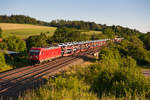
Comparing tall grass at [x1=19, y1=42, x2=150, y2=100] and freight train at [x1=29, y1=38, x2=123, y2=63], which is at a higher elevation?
tall grass at [x1=19, y1=42, x2=150, y2=100]

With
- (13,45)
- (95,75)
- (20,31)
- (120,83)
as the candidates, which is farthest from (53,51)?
(20,31)

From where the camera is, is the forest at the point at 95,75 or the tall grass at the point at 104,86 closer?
the forest at the point at 95,75

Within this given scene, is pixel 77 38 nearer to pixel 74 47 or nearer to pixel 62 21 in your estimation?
pixel 74 47

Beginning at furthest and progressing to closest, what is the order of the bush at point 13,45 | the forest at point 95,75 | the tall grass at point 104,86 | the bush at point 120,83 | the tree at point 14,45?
the tree at point 14,45, the bush at point 13,45, the bush at point 120,83, the tall grass at point 104,86, the forest at point 95,75

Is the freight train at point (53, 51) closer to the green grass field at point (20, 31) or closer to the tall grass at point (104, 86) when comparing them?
the tall grass at point (104, 86)

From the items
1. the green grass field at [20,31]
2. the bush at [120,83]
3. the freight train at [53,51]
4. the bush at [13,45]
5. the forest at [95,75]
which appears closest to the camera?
the forest at [95,75]

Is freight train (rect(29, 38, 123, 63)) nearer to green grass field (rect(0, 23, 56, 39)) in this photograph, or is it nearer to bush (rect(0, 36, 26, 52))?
bush (rect(0, 36, 26, 52))

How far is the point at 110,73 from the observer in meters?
13.7

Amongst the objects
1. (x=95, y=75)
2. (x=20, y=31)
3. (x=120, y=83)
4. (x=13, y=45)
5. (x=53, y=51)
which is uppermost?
(x=20, y=31)

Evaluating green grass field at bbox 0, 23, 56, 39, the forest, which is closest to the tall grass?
the forest

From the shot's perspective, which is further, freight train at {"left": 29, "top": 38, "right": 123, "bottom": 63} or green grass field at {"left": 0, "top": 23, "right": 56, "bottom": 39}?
green grass field at {"left": 0, "top": 23, "right": 56, "bottom": 39}

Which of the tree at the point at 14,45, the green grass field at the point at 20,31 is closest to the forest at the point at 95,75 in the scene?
the tree at the point at 14,45

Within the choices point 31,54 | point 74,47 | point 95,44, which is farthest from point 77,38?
point 31,54

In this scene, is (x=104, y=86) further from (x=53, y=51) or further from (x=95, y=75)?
(x=53, y=51)
